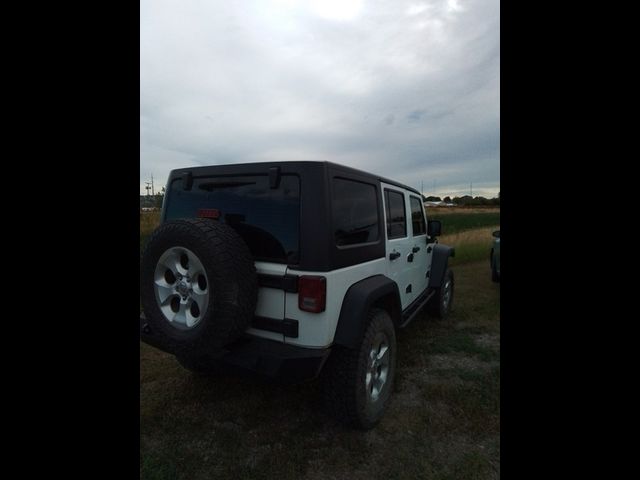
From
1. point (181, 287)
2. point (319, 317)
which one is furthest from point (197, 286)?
point (319, 317)

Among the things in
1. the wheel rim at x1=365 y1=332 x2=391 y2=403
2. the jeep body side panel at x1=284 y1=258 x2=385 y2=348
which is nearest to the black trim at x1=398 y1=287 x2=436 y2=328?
the wheel rim at x1=365 y1=332 x2=391 y2=403

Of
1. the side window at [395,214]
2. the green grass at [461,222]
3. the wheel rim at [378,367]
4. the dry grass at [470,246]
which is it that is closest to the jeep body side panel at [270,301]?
the wheel rim at [378,367]

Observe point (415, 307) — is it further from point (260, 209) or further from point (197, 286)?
point (197, 286)

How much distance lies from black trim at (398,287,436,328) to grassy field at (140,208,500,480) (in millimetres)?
612

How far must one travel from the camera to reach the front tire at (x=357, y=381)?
221 centimetres

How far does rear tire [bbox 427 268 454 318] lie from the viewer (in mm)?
4844

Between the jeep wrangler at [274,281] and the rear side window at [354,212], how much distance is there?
0.05ft

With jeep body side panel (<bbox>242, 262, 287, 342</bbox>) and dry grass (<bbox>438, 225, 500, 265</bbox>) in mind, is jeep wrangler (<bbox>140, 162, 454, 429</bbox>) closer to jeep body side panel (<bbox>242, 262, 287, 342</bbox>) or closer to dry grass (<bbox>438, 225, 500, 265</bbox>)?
jeep body side panel (<bbox>242, 262, 287, 342</bbox>)

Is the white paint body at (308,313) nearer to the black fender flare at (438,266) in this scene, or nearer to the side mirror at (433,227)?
the side mirror at (433,227)

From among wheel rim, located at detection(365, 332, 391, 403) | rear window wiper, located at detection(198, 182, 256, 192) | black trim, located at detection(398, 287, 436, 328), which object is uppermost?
rear window wiper, located at detection(198, 182, 256, 192)
